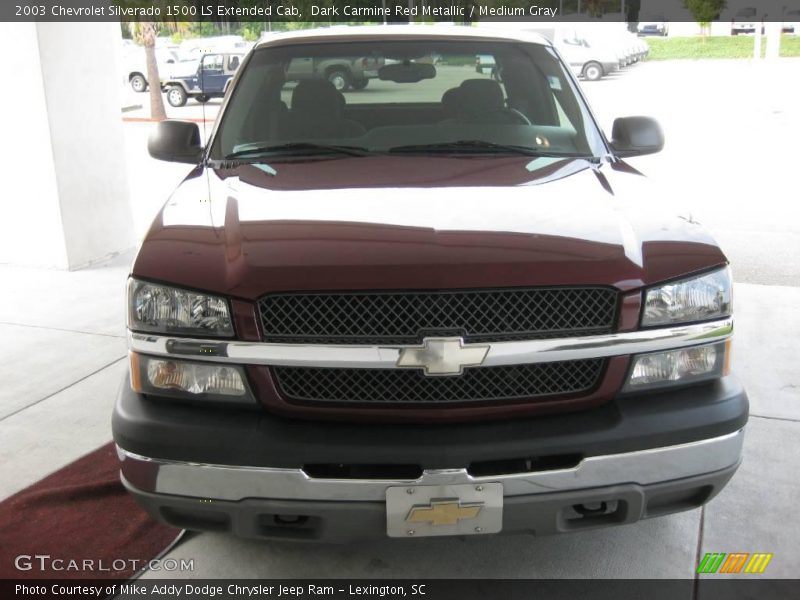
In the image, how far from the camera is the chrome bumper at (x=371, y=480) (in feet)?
7.39

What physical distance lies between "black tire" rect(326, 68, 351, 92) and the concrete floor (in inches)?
75.1

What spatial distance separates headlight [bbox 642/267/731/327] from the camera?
94.4 inches

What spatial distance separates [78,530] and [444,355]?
167 centimetres

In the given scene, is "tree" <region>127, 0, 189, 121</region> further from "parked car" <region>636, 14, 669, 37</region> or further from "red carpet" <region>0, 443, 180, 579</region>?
"parked car" <region>636, 14, 669, 37</region>

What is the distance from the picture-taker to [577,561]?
2898mm

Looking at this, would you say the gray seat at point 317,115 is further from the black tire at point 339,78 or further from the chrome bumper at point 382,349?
the chrome bumper at point 382,349

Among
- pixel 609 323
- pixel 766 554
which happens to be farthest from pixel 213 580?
pixel 766 554

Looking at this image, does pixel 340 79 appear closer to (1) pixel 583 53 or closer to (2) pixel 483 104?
(2) pixel 483 104

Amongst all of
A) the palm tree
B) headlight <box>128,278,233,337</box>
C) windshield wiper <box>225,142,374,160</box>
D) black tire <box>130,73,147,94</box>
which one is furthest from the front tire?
black tire <box>130,73,147,94</box>

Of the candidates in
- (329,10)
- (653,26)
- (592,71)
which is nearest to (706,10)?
(653,26)

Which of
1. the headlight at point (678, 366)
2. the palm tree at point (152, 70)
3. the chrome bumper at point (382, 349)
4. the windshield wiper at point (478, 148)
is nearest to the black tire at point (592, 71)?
the palm tree at point (152, 70)

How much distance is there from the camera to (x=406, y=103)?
161 inches

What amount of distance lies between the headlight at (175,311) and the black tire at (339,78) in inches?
67.8

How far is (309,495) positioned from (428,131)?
1.80 m
